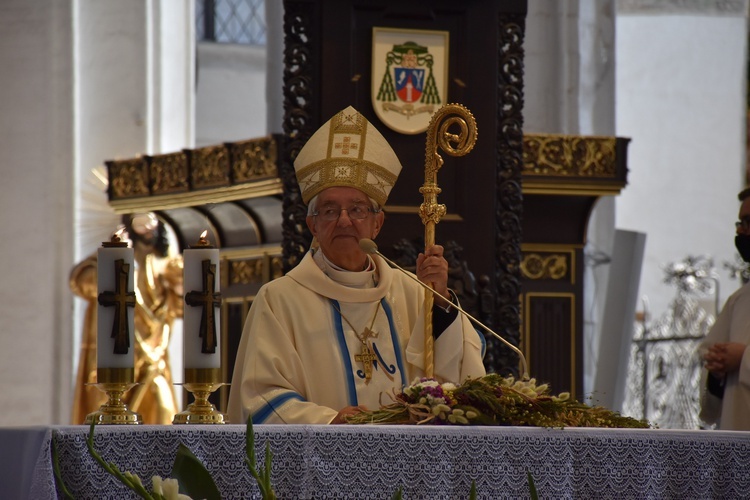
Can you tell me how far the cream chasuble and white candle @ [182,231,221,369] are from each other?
0.42m

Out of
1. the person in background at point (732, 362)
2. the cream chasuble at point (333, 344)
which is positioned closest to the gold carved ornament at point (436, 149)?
the cream chasuble at point (333, 344)

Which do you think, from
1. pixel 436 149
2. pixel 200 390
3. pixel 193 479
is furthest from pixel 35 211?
pixel 193 479

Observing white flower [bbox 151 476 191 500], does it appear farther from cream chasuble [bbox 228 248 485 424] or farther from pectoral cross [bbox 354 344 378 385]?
pectoral cross [bbox 354 344 378 385]

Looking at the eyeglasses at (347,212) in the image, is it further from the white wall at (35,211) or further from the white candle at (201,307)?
the white wall at (35,211)

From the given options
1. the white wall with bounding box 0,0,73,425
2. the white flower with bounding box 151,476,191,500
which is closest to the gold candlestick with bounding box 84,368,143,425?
the white flower with bounding box 151,476,191,500

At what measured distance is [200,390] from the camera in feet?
13.4

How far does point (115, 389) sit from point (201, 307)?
0.33m

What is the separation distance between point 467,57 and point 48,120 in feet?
18.3

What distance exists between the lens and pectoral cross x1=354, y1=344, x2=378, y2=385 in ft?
16.0

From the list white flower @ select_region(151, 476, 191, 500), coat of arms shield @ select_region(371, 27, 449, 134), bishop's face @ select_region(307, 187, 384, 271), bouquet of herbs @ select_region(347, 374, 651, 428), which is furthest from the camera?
coat of arms shield @ select_region(371, 27, 449, 134)

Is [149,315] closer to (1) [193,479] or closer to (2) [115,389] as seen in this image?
(2) [115,389]

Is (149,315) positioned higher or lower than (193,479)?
lower

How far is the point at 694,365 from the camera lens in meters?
14.8

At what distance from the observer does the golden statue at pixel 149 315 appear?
381 inches
